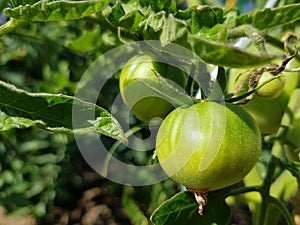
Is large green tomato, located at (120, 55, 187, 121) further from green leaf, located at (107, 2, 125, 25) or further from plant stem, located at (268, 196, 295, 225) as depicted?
plant stem, located at (268, 196, 295, 225)

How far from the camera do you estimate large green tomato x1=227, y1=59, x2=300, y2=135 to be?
33.3 inches

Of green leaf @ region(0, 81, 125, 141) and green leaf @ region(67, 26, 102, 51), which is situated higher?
green leaf @ region(0, 81, 125, 141)

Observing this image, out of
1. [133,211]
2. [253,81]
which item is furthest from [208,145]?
[133,211]

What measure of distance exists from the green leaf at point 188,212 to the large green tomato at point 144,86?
12 cm

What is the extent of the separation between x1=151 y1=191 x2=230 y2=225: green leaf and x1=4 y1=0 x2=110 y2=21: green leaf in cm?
28

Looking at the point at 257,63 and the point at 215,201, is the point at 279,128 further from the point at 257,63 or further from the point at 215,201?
the point at 257,63

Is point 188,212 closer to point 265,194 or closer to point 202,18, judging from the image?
point 265,194

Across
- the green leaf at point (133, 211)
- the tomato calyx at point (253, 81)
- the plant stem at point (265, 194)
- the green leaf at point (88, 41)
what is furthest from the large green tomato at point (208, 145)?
the green leaf at point (133, 211)

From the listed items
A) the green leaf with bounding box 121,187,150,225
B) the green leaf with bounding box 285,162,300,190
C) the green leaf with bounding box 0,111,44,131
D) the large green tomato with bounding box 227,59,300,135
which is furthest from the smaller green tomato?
the green leaf with bounding box 121,187,150,225

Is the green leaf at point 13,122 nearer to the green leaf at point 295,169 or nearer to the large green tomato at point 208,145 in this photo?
the large green tomato at point 208,145

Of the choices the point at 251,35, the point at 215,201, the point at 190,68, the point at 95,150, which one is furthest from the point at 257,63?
the point at 95,150

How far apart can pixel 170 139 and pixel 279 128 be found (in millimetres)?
345

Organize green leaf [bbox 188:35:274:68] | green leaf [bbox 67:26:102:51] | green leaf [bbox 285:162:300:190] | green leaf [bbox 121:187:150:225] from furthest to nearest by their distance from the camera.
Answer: green leaf [bbox 121:187:150:225] < green leaf [bbox 67:26:102:51] < green leaf [bbox 285:162:300:190] < green leaf [bbox 188:35:274:68]

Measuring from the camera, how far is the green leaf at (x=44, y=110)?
59 cm
